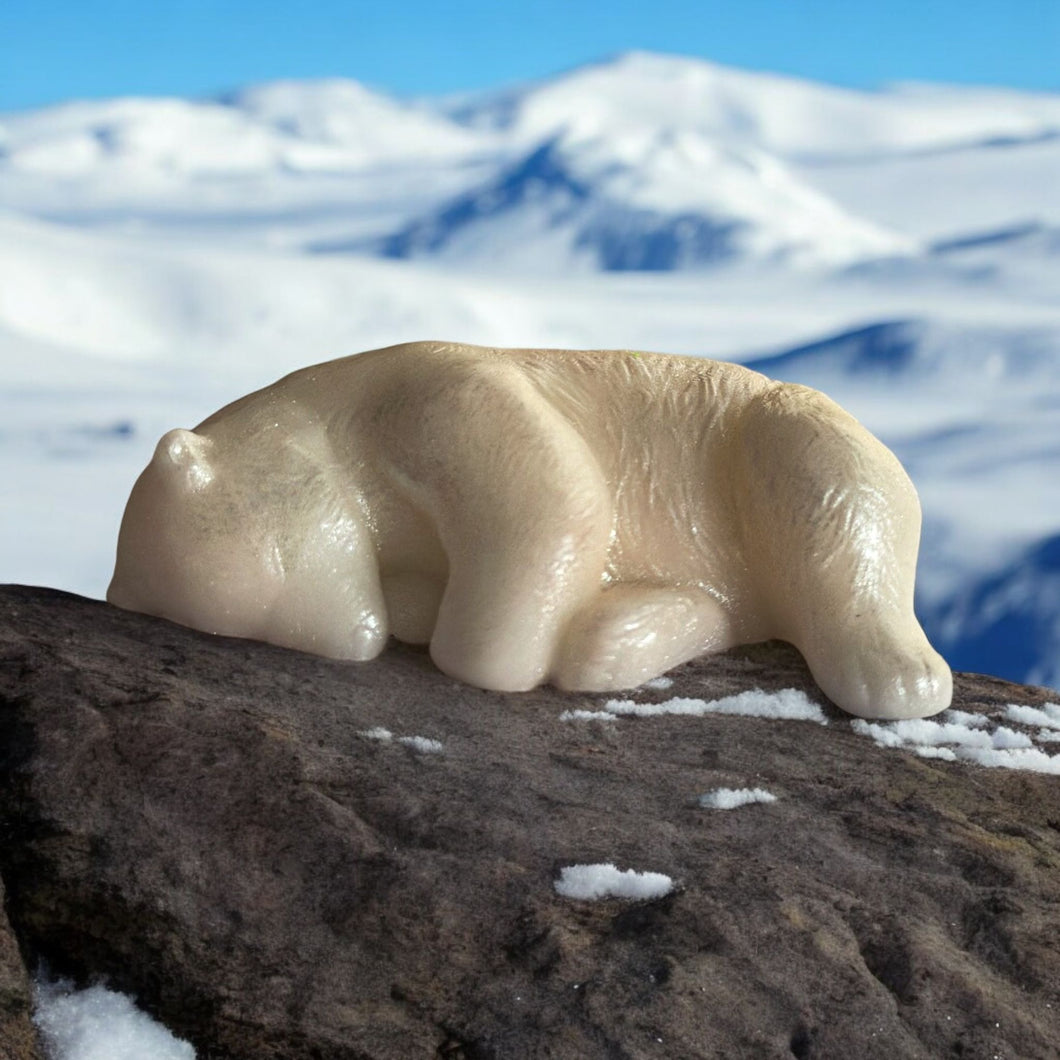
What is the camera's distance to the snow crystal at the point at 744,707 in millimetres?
3494

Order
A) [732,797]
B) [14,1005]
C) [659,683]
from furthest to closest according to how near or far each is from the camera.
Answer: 1. [659,683]
2. [732,797]
3. [14,1005]

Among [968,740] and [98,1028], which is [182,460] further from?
[968,740]

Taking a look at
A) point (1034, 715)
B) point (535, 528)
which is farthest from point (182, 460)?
point (1034, 715)

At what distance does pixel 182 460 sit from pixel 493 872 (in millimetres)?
1508

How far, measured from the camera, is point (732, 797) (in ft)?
9.83

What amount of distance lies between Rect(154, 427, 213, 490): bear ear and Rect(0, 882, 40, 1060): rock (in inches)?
52.4

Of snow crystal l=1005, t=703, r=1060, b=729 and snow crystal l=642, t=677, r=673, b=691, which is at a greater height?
snow crystal l=642, t=677, r=673, b=691

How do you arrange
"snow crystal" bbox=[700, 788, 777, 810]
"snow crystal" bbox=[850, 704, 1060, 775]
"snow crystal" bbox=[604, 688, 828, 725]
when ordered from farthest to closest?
"snow crystal" bbox=[604, 688, 828, 725] < "snow crystal" bbox=[850, 704, 1060, 775] < "snow crystal" bbox=[700, 788, 777, 810]

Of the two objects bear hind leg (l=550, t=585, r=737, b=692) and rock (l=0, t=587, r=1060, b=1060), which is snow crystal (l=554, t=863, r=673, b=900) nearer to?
→ rock (l=0, t=587, r=1060, b=1060)

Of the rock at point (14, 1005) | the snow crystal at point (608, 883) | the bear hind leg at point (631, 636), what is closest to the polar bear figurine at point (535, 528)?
the bear hind leg at point (631, 636)

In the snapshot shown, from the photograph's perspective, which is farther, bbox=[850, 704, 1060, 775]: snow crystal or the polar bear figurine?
the polar bear figurine

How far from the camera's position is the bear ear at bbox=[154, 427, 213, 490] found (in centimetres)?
364

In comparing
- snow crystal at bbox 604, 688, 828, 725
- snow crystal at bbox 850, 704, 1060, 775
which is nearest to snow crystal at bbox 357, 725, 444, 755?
snow crystal at bbox 604, 688, 828, 725

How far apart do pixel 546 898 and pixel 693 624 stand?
4.40 ft
